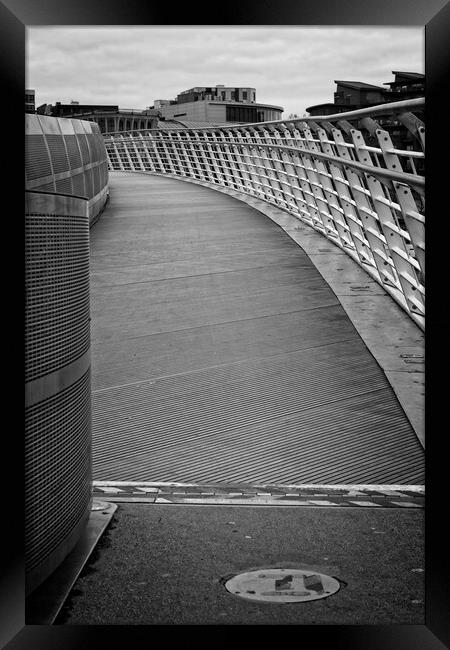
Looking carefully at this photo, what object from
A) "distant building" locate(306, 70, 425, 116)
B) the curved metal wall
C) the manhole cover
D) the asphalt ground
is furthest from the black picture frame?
"distant building" locate(306, 70, 425, 116)

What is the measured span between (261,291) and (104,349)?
233 centimetres

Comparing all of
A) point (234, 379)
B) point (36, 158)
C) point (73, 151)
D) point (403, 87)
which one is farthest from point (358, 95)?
point (234, 379)

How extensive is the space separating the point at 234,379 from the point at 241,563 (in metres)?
2.67

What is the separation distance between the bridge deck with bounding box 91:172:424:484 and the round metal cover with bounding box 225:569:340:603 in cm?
104

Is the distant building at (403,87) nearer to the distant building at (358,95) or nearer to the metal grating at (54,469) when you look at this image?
the distant building at (358,95)

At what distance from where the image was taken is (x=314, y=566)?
3307mm

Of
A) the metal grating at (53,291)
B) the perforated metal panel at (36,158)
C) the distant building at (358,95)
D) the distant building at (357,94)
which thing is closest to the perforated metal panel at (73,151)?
the perforated metal panel at (36,158)

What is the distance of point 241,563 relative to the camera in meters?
3.33

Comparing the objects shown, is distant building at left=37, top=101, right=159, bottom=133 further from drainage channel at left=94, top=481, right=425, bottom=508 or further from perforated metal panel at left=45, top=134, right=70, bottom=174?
drainage channel at left=94, top=481, right=425, bottom=508

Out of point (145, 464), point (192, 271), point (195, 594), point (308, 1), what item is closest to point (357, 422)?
point (145, 464)

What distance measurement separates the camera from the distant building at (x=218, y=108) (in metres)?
141
